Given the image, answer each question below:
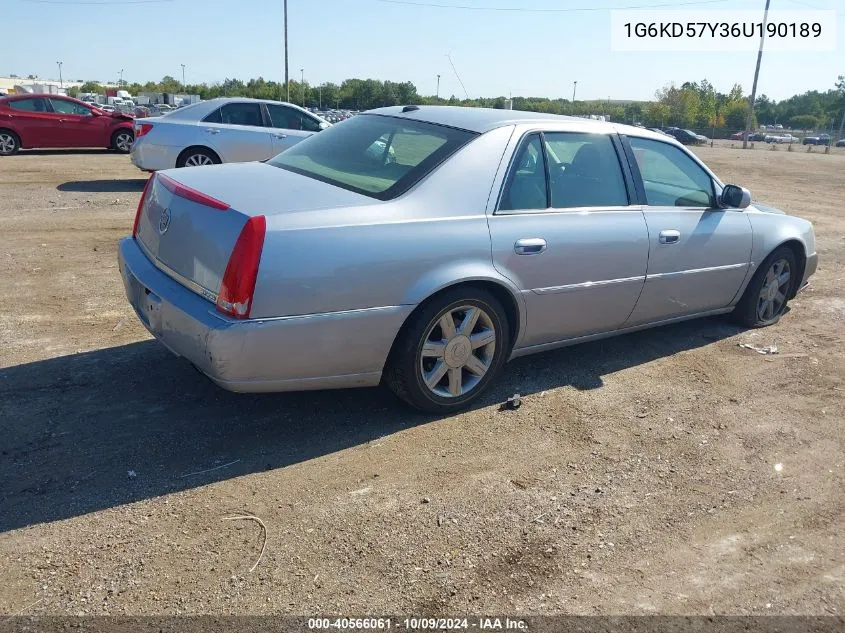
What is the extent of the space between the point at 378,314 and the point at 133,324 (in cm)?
247

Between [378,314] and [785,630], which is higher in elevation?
[378,314]

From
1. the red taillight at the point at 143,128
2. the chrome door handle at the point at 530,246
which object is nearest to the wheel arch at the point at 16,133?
the red taillight at the point at 143,128

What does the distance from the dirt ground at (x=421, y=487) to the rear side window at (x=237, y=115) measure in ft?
22.2

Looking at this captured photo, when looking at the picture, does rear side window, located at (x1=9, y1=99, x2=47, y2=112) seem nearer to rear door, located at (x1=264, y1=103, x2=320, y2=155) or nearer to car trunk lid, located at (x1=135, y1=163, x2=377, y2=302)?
rear door, located at (x1=264, y1=103, x2=320, y2=155)

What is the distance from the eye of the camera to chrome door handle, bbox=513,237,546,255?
3.99 m

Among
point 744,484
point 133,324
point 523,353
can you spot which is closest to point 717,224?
point 523,353

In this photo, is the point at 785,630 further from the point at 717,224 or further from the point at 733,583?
the point at 717,224

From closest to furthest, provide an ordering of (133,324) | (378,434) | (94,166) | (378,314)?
1. (378,314)
2. (378,434)
3. (133,324)
4. (94,166)

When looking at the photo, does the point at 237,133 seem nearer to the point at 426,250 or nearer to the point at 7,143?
the point at 7,143

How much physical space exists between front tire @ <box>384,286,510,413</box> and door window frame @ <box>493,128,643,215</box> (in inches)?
22.2

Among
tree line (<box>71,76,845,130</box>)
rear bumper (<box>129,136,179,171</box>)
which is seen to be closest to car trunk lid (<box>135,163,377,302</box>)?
rear bumper (<box>129,136,179,171</box>)

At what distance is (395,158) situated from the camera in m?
4.09

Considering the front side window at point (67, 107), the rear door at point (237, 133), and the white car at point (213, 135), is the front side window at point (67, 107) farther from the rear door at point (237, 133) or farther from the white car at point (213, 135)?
the rear door at point (237, 133)

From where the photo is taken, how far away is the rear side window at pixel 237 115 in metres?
11.4
